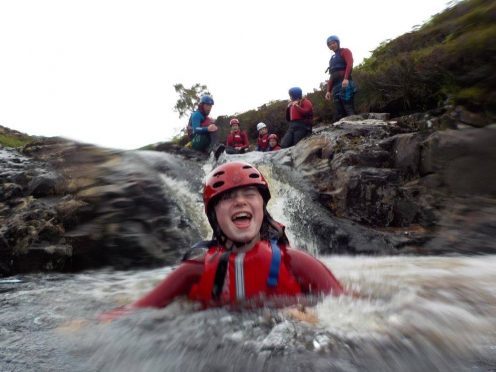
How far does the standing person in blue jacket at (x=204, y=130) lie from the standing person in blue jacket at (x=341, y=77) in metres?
3.31

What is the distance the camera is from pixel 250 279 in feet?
10.1

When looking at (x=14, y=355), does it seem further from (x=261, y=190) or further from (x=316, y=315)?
(x=261, y=190)

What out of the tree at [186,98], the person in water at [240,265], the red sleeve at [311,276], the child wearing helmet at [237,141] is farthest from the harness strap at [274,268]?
the tree at [186,98]

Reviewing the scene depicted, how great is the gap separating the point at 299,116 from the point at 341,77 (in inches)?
58.3

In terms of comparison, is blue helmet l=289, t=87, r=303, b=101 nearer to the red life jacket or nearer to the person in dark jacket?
the person in dark jacket

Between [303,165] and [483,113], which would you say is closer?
[483,113]

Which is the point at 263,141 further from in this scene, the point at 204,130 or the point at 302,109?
the point at 204,130

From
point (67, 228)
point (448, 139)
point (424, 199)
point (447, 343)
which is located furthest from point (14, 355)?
point (448, 139)

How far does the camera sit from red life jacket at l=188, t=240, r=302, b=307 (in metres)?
3.05

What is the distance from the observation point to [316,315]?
102 inches

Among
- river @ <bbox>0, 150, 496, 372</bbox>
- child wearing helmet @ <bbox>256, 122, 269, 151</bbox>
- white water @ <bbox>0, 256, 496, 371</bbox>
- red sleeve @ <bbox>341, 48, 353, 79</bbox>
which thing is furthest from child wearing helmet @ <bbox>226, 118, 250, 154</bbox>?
white water @ <bbox>0, 256, 496, 371</bbox>

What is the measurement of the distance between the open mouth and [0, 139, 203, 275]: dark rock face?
11.1 feet

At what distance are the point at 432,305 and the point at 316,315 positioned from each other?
96 centimetres

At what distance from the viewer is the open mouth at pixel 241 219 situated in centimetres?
331
